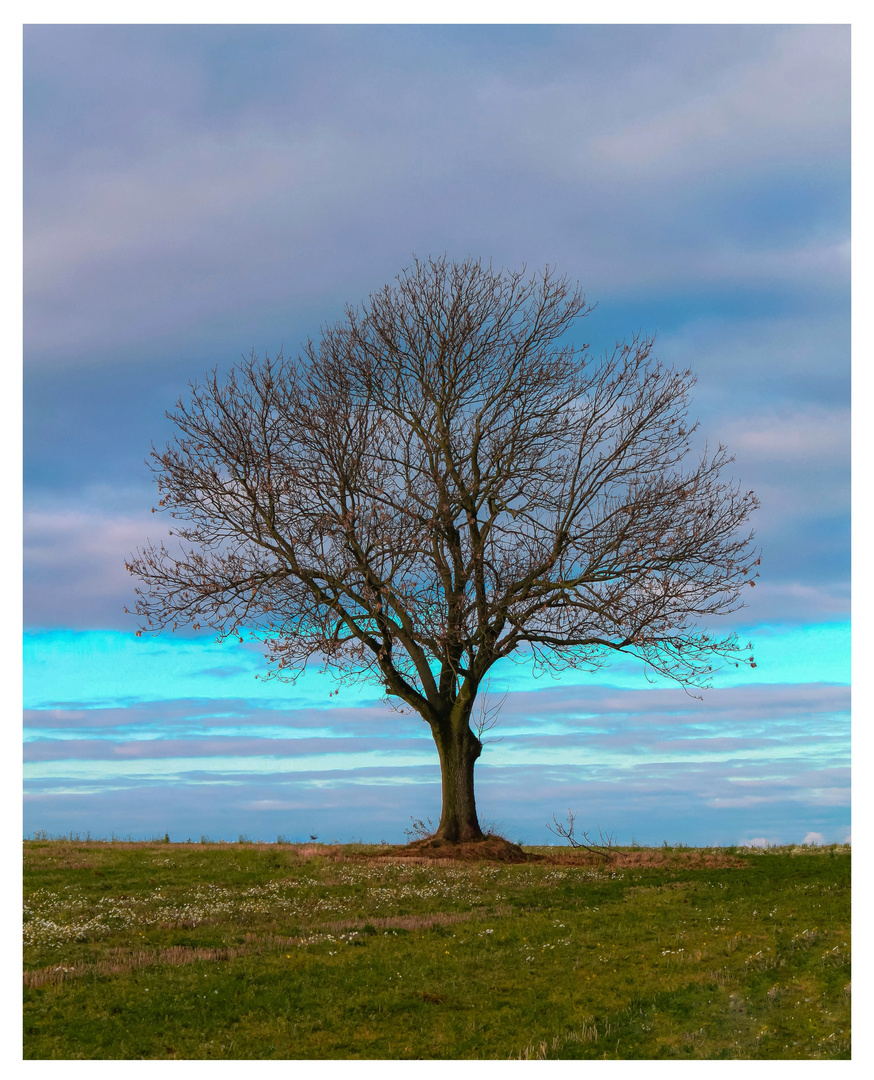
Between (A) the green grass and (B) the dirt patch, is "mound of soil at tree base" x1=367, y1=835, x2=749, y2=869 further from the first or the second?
(A) the green grass

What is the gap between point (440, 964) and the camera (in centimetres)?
1570

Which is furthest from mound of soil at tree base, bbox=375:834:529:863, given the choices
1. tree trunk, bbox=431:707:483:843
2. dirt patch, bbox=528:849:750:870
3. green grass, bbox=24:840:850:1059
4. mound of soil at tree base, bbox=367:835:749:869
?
green grass, bbox=24:840:850:1059

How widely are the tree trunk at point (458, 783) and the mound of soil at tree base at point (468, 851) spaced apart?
38 centimetres

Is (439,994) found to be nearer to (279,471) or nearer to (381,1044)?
(381,1044)

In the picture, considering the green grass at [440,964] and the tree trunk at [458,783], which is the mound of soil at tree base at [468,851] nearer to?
the tree trunk at [458,783]

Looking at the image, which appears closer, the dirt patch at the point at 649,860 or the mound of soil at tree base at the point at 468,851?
the dirt patch at the point at 649,860

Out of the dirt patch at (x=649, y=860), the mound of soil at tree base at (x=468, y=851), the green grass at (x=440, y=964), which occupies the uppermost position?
the green grass at (x=440, y=964)

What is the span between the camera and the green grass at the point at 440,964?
12148mm

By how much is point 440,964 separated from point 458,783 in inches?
579

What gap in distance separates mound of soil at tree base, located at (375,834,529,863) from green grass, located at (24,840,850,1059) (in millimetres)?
2756

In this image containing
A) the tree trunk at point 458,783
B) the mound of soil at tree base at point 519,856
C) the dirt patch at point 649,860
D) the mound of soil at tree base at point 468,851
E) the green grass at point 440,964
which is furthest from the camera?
the tree trunk at point 458,783

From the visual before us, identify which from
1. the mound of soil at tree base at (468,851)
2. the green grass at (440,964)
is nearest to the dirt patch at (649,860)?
the mound of soil at tree base at (468,851)

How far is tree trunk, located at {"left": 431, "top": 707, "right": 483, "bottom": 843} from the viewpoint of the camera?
1192 inches

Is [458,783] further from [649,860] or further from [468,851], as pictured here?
[649,860]
